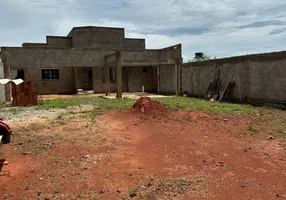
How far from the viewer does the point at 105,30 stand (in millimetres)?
30750

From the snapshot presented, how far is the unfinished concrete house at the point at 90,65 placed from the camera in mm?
21359

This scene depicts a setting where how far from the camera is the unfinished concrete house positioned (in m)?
21.4

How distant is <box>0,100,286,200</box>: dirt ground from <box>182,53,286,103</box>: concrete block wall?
15.8 ft

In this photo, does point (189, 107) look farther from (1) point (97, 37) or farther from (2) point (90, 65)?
(1) point (97, 37)

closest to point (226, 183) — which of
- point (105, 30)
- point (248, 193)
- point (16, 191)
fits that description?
point (248, 193)

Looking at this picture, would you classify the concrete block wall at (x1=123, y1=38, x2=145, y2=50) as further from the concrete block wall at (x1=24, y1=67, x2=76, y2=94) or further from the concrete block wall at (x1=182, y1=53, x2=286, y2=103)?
the concrete block wall at (x1=182, y1=53, x2=286, y2=103)

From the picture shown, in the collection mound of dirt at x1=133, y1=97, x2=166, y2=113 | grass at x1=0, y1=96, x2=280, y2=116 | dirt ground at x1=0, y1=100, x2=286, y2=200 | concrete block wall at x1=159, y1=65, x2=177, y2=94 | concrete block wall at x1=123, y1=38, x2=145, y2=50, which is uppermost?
concrete block wall at x1=123, y1=38, x2=145, y2=50

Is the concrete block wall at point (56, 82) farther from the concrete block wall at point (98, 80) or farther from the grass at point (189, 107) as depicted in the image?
the grass at point (189, 107)

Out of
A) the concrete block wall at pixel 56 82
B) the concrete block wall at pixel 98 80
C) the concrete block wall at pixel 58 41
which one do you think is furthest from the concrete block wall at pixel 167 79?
the concrete block wall at pixel 58 41

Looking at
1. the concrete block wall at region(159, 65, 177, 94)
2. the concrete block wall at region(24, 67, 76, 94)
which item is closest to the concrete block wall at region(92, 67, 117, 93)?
the concrete block wall at region(24, 67, 76, 94)

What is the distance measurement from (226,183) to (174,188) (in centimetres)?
83

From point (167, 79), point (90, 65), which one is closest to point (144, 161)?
point (167, 79)

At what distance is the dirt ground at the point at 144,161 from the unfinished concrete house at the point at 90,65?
35.5 ft

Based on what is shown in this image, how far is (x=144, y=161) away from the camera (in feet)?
17.4
